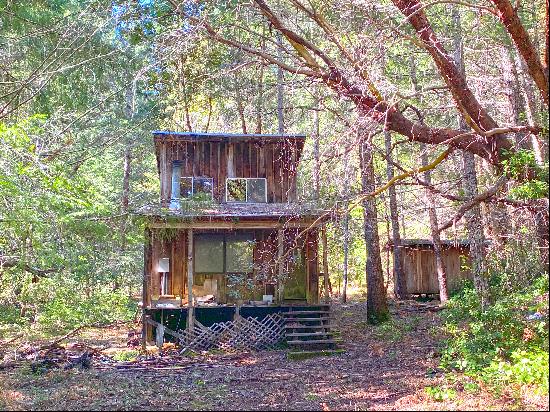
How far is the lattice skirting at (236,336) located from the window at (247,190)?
4.26m

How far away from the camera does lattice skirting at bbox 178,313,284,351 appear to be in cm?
1584

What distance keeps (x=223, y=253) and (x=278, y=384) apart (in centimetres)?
840

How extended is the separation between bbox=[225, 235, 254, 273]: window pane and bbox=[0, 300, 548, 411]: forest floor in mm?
4009

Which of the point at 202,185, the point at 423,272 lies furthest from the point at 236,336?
the point at 423,272

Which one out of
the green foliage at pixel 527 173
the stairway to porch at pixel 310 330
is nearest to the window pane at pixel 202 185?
the stairway to porch at pixel 310 330

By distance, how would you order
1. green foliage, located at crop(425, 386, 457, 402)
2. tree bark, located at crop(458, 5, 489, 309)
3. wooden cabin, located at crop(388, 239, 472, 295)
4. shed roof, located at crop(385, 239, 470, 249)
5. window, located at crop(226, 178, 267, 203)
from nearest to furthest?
green foliage, located at crop(425, 386, 457, 402)
tree bark, located at crop(458, 5, 489, 309)
window, located at crop(226, 178, 267, 203)
shed roof, located at crop(385, 239, 470, 249)
wooden cabin, located at crop(388, 239, 472, 295)

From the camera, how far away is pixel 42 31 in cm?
1192

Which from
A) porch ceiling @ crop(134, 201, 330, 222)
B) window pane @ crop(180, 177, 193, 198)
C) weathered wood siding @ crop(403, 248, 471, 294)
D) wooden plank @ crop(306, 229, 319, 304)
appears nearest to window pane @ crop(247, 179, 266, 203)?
window pane @ crop(180, 177, 193, 198)

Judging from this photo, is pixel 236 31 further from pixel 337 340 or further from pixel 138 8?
pixel 337 340

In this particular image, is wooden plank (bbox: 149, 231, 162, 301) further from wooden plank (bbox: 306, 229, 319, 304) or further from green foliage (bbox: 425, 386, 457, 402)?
green foliage (bbox: 425, 386, 457, 402)

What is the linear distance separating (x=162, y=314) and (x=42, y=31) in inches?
340

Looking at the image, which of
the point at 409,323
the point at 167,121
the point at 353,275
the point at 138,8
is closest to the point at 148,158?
the point at 167,121

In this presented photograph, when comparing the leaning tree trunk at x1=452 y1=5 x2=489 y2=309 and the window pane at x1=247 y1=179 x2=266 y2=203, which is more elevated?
the window pane at x1=247 y1=179 x2=266 y2=203

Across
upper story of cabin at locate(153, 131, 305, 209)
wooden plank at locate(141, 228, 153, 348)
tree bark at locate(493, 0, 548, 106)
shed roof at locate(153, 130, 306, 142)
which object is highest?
shed roof at locate(153, 130, 306, 142)
